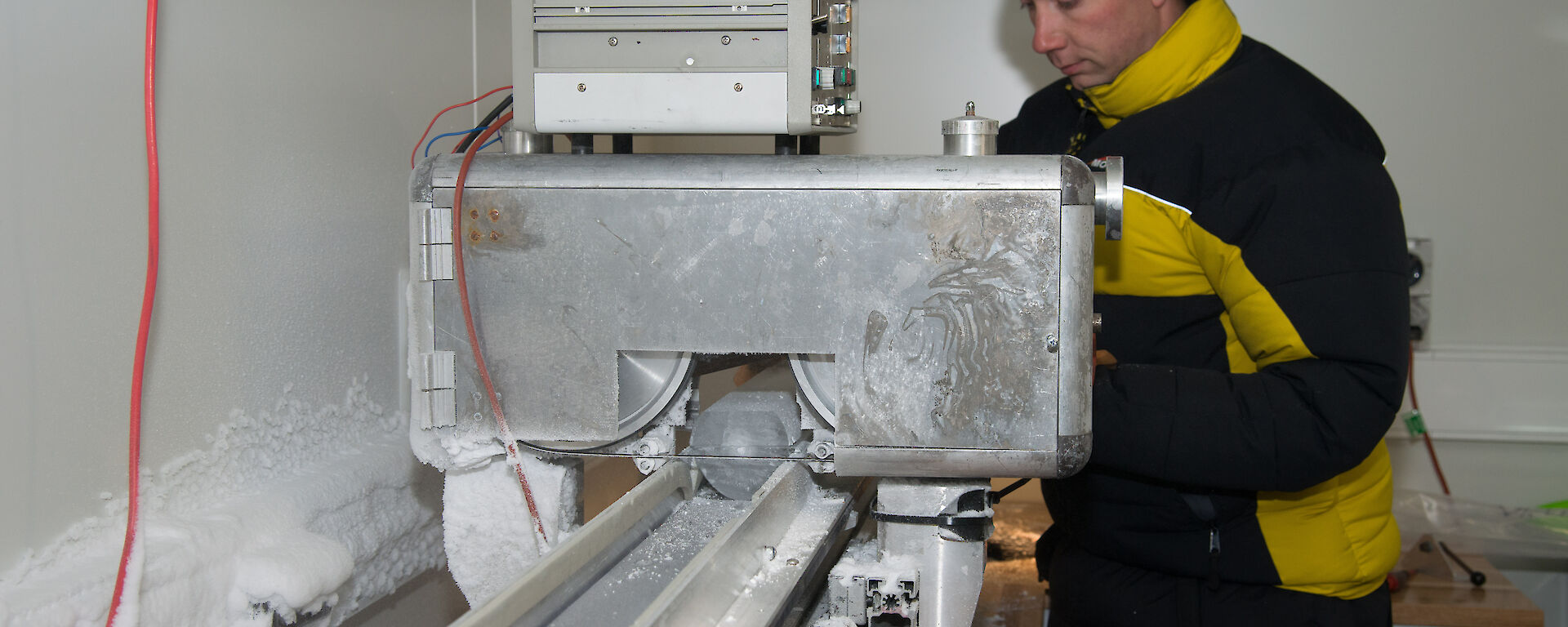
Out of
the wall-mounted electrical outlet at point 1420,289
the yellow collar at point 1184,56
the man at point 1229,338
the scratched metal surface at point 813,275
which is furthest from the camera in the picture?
the wall-mounted electrical outlet at point 1420,289

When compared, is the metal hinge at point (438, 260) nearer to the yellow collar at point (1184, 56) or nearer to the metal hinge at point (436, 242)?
the metal hinge at point (436, 242)

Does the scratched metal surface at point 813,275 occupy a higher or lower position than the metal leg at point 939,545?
higher

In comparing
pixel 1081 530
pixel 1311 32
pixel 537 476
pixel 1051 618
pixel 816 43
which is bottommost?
pixel 1051 618

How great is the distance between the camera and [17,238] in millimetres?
847

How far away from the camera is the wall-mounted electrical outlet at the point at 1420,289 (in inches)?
88.5

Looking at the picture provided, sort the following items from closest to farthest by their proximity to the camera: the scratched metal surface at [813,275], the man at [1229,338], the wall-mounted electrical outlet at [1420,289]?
the scratched metal surface at [813,275] < the man at [1229,338] < the wall-mounted electrical outlet at [1420,289]

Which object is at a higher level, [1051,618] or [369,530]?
[369,530]

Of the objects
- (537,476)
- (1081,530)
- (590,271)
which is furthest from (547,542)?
(1081,530)

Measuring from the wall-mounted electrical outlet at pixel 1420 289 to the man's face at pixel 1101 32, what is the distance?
1.29 meters

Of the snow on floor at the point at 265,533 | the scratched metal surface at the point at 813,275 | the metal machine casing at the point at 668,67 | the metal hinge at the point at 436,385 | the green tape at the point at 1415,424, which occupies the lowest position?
the green tape at the point at 1415,424

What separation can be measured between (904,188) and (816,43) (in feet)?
0.53

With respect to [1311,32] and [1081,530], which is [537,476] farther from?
[1311,32]

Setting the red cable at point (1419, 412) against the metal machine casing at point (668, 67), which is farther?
the red cable at point (1419, 412)

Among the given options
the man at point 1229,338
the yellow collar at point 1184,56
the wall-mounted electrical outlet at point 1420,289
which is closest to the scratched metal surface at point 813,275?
the man at point 1229,338
